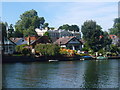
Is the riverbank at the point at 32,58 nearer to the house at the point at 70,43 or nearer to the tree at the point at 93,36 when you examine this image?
the tree at the point at 93,36

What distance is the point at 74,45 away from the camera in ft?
281

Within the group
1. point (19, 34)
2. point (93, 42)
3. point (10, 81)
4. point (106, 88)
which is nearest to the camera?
point (106, 88)

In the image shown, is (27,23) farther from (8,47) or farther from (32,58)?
(32,58)

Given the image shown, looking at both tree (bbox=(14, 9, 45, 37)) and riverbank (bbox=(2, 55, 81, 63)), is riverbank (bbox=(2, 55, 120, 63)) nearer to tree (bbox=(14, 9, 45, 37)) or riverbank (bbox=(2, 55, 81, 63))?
riverbank (bbox=(2, 55, 81, 63))

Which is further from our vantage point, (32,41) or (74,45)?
(74,45)

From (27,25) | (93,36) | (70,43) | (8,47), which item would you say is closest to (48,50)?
(8,47)

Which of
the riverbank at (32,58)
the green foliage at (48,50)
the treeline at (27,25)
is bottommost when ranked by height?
the riverbank at (32,58)

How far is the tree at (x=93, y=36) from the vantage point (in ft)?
257

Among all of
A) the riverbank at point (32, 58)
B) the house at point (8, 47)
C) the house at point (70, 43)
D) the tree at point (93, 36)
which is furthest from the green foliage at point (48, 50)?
the house at point (70, 43)

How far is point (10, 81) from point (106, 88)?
387 inches

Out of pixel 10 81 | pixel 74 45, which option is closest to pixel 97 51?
pixel 74 45

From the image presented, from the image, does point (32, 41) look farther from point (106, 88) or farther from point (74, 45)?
point (106, 88)

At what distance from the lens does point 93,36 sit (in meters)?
78.2

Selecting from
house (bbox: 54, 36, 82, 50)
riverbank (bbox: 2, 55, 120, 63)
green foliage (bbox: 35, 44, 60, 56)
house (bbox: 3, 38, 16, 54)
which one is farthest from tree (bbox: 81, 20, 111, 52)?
house (bbox: 3, 38, 16, 54)
